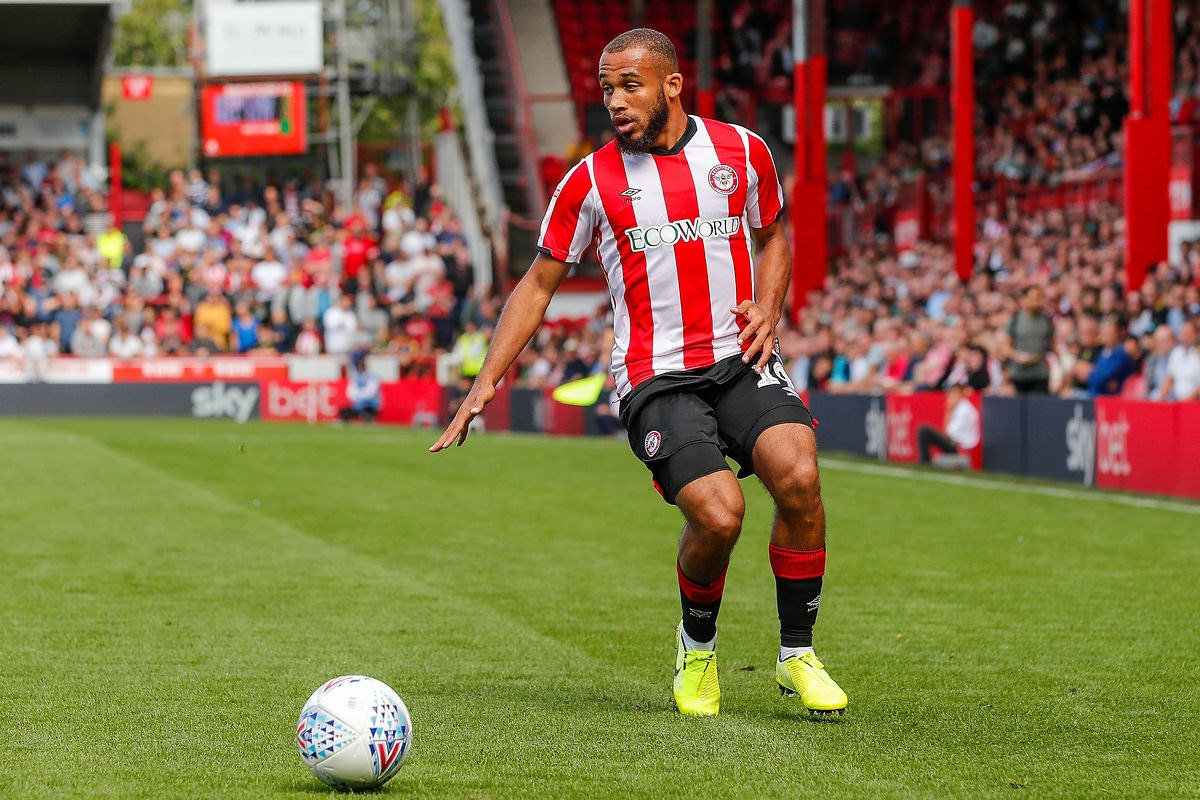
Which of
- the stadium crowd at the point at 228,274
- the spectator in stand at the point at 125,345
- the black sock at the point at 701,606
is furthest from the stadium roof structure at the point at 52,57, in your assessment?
the black sock at the point at 701,606

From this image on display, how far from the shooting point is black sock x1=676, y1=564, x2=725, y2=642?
5.93 m

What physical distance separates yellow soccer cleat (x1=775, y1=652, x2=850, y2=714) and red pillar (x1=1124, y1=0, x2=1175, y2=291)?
13432 millimetres

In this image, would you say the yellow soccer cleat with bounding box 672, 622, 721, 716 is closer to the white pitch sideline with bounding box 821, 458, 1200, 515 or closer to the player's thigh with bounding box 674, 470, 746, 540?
the player's thigh with bounding box 674, 470, 746, 540

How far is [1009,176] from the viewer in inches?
1063

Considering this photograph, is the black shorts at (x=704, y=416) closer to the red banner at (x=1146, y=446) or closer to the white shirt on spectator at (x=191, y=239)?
the red banner at (x=1146, y=446)

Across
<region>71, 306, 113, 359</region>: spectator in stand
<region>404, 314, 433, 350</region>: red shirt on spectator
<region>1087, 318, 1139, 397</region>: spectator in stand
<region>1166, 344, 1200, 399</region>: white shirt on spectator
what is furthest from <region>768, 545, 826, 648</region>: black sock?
<region>71, 306, 113, 359</region>: spectator in stand

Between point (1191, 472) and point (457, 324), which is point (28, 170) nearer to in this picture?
point (457, 324)

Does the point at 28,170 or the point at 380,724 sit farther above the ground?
the point at 28,170

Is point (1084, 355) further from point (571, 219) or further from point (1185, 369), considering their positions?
point (571, 219)

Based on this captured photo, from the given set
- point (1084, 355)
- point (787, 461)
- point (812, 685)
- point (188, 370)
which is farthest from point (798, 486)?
point (188, 370)

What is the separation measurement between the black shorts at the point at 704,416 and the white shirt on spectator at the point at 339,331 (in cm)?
2694

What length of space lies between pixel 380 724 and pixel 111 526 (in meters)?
7.86

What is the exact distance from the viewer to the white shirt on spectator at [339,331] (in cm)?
3253

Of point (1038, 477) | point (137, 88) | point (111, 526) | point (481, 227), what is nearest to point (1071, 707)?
point (111, 526)
